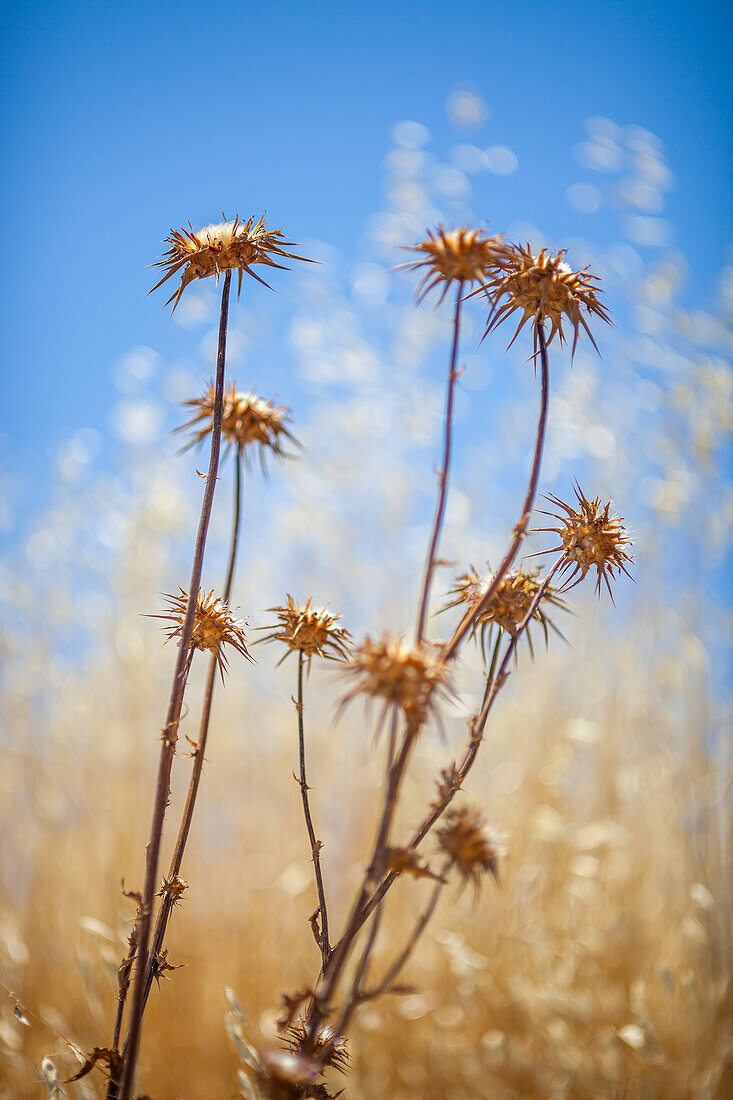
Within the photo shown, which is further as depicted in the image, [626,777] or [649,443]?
[649,443]

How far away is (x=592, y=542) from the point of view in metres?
0.72

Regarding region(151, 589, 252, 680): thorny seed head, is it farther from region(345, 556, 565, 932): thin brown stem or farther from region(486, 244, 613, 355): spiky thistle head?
region(486, 244, 613, 355): spiky thistle head

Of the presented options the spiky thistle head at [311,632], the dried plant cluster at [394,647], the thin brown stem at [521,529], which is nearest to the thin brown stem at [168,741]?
the dried plant cluster at [394,647]

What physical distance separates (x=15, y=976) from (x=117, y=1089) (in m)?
1.38

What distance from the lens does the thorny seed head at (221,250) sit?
0.72 metres

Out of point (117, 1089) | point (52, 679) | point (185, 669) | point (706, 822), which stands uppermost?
point (52, 679)

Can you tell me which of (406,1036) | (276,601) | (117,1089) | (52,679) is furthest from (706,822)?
(52,679)

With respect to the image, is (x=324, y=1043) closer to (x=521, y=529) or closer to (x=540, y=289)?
(x=521, y=529)

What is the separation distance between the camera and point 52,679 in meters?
2.61

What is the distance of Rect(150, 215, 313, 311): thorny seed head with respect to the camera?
721 mm

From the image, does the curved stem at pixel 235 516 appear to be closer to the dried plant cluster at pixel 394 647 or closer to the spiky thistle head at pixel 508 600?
the dried plant cluster at pixel 394 647

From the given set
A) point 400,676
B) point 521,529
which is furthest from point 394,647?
point 521,529

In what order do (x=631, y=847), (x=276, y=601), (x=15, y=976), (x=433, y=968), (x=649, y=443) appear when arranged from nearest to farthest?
(x=15, y=976)
(x=433, y=968)
(x=631, y=847)
(x=649, y=443)
(x=276, y=601)

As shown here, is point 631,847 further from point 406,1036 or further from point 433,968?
point 406,1036
